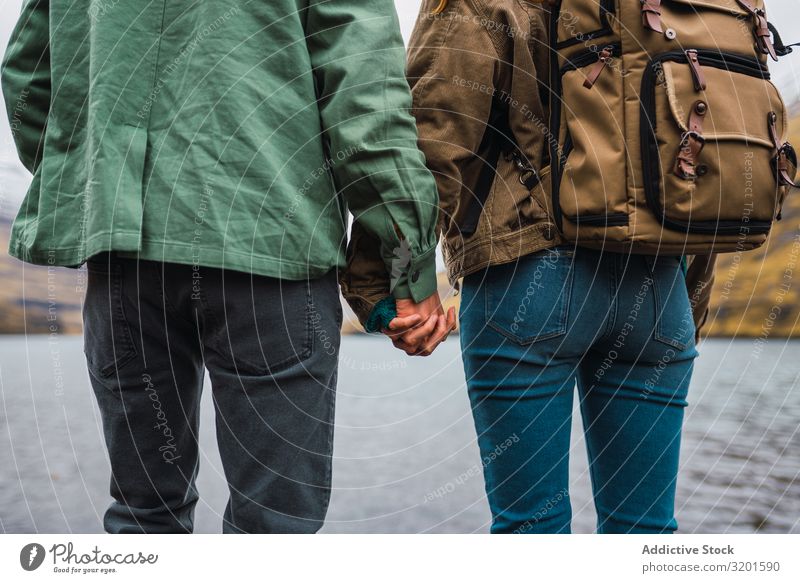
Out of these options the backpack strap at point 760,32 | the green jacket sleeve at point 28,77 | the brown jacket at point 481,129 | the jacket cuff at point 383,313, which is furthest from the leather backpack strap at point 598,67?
Answer: the green jacket sleeve at point 28,77

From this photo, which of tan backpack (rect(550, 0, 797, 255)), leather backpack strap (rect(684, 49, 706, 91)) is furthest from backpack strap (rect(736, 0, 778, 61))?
leather backpack strap (rect(684, 49, 706, 91))

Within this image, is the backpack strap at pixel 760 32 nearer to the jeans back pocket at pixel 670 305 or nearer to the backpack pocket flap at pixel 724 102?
the backpack pocket flap at pixel 724 102

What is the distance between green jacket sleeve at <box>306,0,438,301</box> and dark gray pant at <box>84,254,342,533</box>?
0.14m

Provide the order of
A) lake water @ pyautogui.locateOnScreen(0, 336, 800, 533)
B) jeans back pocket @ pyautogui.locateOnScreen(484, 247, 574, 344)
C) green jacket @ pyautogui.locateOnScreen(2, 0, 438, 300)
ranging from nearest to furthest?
1. green jacket @ pyautogui.locateOnScreen(2, 0, 438, 300)
2. jeans back pocket @ pyautogui.locateOnScreen(484, 247, 574, 344)
3. lake water @ pyautogui.locateOnScreen(0, 336, 800, 533)

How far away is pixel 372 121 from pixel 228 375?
1.50ft

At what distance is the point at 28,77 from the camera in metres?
1.26

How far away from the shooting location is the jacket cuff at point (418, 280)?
125cm

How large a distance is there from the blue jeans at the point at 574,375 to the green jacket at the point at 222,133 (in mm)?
270

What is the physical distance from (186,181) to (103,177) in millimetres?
122

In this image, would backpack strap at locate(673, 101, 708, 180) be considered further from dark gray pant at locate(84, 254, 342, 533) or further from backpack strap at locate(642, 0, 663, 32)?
dark gray pant at locate(84, 254, 342, 533)

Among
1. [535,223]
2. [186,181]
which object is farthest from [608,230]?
[186,181]

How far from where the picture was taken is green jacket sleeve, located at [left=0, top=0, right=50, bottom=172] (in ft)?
4.09

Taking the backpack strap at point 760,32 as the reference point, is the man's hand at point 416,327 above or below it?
below

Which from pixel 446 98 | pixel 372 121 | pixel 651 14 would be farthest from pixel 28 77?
pixel 651 14
